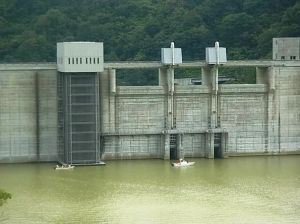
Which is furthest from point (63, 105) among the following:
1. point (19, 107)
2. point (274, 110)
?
point (274, 110)

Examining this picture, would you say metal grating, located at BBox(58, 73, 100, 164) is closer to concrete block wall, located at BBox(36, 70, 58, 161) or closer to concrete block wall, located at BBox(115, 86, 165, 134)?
concrete block wall, located at BBox(36, 70, 58, 161)

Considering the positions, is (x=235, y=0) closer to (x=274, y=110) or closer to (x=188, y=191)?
(x=274, y=110)

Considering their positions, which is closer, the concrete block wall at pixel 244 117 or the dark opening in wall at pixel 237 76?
the concrete block wall at pixel 244 117

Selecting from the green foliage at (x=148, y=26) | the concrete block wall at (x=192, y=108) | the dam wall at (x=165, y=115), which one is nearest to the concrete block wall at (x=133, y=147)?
the dam wall at (x=165, y=115)

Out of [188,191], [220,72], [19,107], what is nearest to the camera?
[188,191]

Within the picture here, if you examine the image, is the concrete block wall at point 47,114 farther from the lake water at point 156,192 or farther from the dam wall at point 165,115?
the lake water at point 156,192

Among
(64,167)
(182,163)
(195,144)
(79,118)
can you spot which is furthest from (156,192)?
(195,144)
